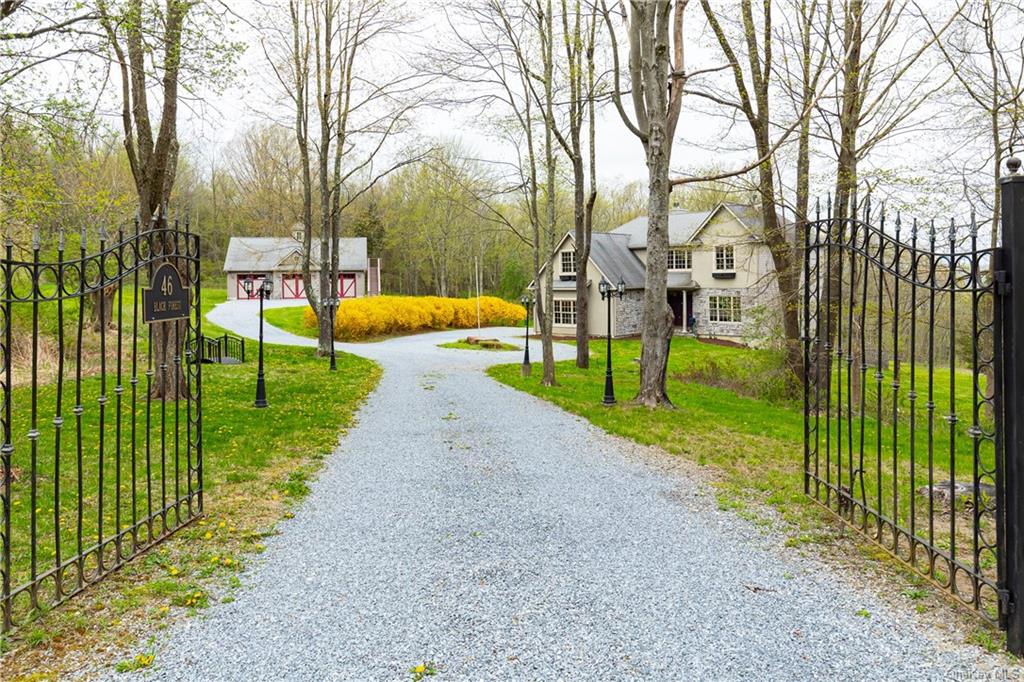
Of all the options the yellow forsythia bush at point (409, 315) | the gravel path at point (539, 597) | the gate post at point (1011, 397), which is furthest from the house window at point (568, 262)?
the gate post at point (1011, 397)

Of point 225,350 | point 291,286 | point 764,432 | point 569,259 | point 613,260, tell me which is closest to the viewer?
point 764,432

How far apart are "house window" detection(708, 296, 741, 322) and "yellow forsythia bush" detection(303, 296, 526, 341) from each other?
42.7 feet

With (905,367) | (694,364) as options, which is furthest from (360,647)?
(905,367)

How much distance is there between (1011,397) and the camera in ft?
12.5

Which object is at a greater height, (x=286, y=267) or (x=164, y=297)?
(x=286, y=267)

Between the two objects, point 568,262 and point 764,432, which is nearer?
point 764,432

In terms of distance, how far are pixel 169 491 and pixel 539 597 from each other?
176 inches

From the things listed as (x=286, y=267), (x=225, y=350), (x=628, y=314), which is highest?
(x=286, y=267)

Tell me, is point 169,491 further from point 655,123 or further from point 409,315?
point 409,315

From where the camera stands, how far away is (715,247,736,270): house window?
1296 inches

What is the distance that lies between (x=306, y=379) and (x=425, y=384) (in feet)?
9.48

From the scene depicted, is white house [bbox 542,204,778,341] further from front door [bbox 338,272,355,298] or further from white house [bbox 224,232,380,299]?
front door [bbox 338,272,355,298]

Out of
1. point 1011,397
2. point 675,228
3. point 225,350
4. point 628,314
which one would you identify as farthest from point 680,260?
point 1011,397

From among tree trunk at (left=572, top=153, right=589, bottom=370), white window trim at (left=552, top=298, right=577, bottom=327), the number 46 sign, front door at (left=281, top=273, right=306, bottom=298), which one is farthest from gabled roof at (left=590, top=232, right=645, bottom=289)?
the number 46 sign
